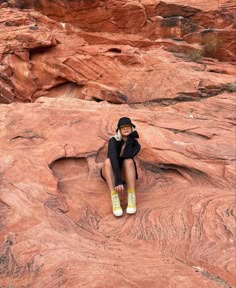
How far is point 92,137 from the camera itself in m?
7.24

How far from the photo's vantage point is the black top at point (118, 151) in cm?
555

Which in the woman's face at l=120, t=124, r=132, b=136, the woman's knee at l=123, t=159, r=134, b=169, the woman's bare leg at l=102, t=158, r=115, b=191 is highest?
the woman's face at l=120, t=124, r=132, b=136

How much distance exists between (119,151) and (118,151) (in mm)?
18

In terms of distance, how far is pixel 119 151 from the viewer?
5.80 meters

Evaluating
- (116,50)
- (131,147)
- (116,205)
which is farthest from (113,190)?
(116,50)

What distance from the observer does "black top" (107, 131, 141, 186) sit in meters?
5.55

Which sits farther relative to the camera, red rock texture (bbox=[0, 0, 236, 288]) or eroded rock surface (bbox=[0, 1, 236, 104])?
eroded rock surface (bbox=[0, 1, 236, 104])

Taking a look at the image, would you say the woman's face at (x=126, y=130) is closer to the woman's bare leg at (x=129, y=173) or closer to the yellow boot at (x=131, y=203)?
the woman's bare leg at (x=129, y=173)

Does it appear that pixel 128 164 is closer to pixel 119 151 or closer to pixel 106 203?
pixel 119 151

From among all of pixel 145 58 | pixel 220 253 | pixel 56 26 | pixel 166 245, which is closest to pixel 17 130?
pixel 166 245

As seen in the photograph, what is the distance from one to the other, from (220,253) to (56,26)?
12.5 m

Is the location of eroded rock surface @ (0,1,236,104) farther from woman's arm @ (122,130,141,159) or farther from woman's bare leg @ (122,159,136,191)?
woman's bare leg @ (122,159,136,191)

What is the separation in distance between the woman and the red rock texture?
265 mm

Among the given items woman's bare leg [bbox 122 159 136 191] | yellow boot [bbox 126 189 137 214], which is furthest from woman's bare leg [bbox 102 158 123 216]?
woman's bare leg [bbox 122 159 136 191]
